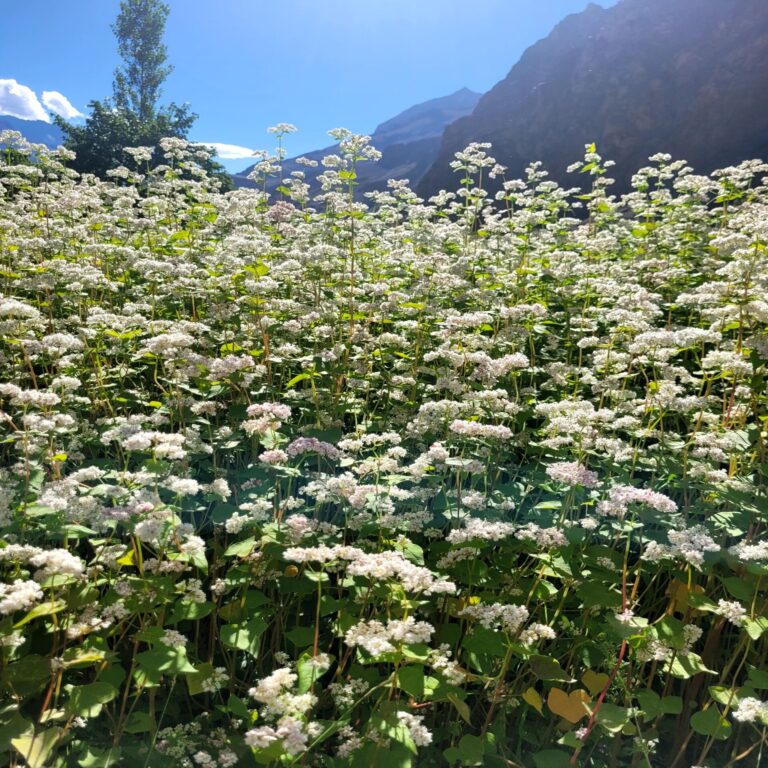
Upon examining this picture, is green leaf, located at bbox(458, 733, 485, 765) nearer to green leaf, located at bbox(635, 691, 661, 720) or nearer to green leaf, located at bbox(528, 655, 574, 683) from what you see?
green leaf, located at bbox(528, 655, 574, 683)

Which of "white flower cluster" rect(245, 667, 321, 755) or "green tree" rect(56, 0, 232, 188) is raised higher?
"green tree" rect(56, 0, 232, 188)

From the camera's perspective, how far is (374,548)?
2949 millimetres

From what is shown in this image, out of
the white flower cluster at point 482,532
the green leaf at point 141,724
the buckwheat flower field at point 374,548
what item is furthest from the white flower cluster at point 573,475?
the green leaf at point 141,724

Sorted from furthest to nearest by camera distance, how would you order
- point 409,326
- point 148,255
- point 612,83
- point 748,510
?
point 612,83 < point 148,255 < point 409,326 < point 748,510

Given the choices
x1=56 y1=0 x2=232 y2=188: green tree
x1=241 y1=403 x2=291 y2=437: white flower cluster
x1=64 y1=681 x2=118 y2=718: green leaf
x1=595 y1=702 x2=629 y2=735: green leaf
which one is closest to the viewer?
x1=64 y1=681 x2=118 y2=718: green leaf

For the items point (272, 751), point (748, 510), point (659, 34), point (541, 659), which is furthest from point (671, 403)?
point (659, 34)

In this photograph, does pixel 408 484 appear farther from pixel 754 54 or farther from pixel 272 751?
pixel 754 54

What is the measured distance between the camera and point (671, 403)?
136 inches

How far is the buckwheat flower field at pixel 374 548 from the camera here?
2.28m

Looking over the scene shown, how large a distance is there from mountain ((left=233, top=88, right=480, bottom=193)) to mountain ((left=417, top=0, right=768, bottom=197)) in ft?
76.4

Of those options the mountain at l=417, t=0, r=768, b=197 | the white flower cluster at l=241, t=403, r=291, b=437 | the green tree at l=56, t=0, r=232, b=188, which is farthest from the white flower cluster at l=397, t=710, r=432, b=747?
the mountain at l=417, t=0, r=768, b=197

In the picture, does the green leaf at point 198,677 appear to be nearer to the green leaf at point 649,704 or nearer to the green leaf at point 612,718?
the green leaf at point 612,718

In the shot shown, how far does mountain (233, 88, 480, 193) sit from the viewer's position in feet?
204

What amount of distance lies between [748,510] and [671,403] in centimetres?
69
